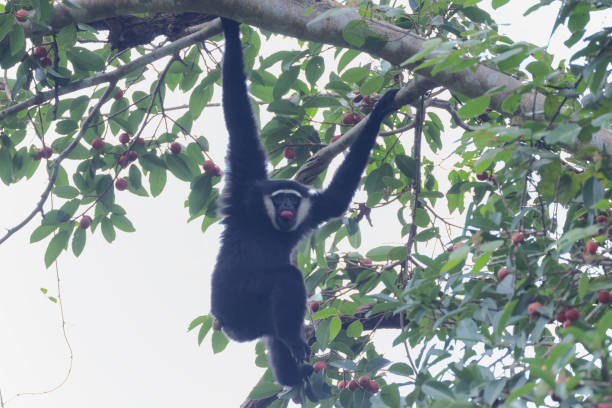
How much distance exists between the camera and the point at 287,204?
5.79 m

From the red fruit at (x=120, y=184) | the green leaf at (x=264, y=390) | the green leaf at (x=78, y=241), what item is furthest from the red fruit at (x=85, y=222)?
the green leaf at (x=264, y=390)

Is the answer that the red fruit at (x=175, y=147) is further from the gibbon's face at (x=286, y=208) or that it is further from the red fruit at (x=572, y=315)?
the red fruit at (x=572, y=315)

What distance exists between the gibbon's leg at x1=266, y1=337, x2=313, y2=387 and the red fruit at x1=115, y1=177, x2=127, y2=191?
1880mm

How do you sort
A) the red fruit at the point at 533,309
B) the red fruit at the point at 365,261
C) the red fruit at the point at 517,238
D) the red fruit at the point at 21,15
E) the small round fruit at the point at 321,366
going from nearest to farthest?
the red fruit at the point at 533,309, the red fruit at the point at 517,238, the red fruit at the point at 21,15, the small round fruit at the point at 321,366, the red fruit at the point at 365,261

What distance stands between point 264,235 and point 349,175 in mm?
1024


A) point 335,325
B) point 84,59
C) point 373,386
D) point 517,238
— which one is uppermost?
point 84,59

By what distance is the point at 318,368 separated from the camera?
474 centimetres

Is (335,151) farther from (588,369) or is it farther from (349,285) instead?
(588,369)

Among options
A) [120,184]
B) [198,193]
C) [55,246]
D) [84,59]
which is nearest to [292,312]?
[198,193]

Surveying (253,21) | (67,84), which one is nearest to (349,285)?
(253,21)

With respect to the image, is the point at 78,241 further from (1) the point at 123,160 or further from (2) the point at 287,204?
(2) the point at 287,204

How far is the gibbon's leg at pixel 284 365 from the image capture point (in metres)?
5.33

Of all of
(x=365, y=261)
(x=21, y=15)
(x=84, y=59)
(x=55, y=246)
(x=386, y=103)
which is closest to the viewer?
(x=21, y=15)

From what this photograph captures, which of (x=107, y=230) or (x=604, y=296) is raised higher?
(x=107, y=230)
